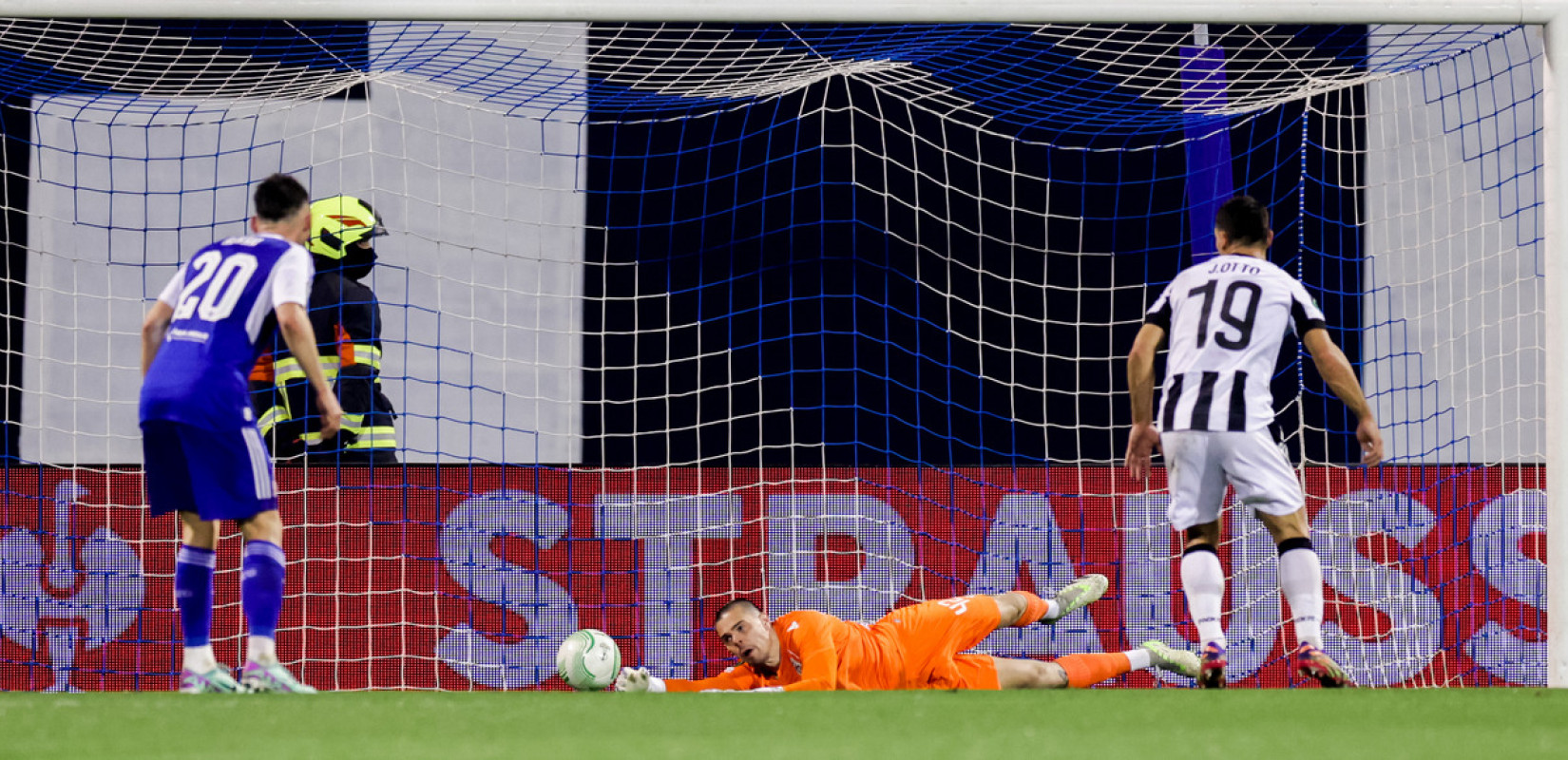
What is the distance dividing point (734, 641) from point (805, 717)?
2.43 meters

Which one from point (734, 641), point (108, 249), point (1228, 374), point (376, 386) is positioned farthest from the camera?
point (108, 249)

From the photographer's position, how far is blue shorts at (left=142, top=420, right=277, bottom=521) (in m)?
4.45

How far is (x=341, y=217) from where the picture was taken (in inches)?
261

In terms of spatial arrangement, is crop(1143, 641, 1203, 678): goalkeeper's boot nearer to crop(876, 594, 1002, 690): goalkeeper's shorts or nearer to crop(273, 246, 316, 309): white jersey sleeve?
crop(876, 594, 1002, 690): goalkeeper's shorts

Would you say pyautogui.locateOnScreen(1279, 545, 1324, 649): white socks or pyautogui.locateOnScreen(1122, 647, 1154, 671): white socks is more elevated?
pyautogui.locateOnScreen(1279, 545, 1324, 649): white socks

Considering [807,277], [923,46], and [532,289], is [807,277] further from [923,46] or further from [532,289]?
[923,46]

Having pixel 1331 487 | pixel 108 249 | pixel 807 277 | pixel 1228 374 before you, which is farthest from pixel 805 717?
pixel 108 249

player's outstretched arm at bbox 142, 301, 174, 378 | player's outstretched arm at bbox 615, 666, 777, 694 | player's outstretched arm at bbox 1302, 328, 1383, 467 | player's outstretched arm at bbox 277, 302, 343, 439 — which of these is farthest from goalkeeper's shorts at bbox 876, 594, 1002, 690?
player's outstretched arm at bbox 142, 301, 174, 378

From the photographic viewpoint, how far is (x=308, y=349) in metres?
4.39

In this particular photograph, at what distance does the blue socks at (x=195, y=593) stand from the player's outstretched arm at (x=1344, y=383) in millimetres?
3088

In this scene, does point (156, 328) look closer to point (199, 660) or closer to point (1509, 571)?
point (199, 660)

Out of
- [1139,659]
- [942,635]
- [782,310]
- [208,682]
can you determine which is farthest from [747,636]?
[782,310]

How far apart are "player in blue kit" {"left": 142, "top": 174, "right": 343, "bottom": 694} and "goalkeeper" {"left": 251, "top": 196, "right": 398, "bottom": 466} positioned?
6.03 feet

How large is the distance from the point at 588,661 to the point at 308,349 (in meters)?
1.91
